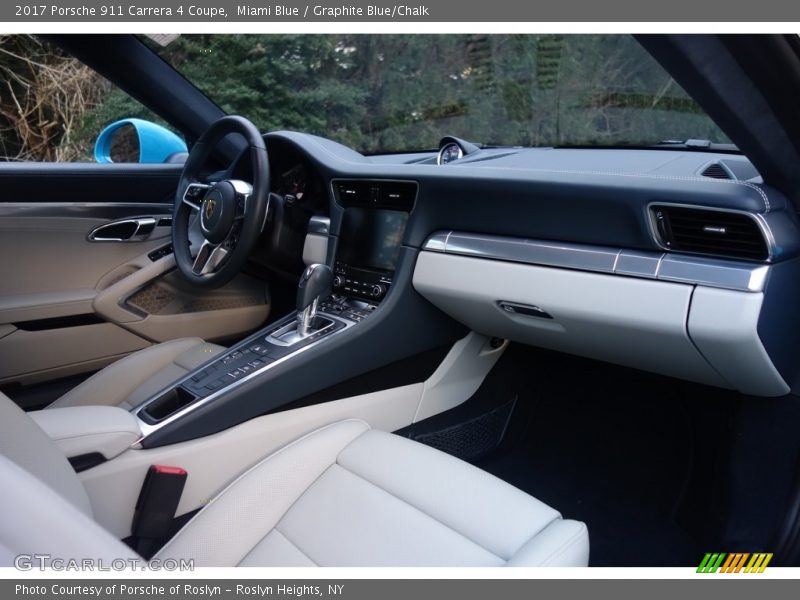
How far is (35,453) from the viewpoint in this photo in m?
1.00

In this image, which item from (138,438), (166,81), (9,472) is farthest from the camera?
(166,81)

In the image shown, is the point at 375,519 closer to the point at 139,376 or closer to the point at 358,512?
the point at 358,512

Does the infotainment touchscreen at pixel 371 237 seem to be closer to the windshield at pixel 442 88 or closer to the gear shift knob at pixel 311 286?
the gear shift knob at pixel 311 286

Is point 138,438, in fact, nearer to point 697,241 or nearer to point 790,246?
point 697,241

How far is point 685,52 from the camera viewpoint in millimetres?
990

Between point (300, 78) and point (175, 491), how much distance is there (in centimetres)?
154

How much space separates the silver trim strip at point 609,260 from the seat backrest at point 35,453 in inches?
43.8

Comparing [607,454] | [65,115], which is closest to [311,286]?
[607,454]

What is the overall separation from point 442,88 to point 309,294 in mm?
902

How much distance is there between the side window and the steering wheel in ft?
1.35

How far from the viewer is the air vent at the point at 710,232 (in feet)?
4.36

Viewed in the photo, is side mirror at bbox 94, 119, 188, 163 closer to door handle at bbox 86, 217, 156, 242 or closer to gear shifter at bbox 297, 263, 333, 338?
door handle at bbox 86, 217, 156, 242

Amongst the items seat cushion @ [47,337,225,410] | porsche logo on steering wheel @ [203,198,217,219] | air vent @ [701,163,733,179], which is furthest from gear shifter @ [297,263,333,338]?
air vent @ [701,163,733,179]

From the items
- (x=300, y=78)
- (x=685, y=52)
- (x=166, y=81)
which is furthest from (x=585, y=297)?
(x=166, y=81)
